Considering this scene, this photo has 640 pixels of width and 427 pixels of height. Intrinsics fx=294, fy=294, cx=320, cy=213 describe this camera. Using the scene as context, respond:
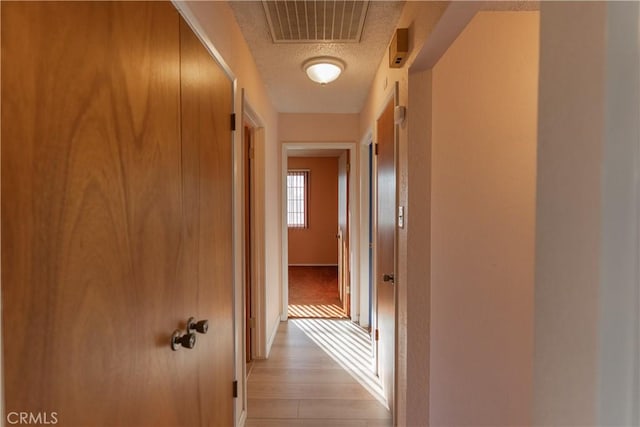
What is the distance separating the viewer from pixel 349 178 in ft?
11.2

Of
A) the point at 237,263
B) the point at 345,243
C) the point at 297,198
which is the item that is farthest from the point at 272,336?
the point at 297,198

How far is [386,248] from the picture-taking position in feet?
6.68

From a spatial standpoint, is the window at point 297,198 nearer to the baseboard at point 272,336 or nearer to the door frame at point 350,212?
→ the door frame at point 350,212

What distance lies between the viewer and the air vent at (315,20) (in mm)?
1523

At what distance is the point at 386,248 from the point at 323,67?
4.41 ft

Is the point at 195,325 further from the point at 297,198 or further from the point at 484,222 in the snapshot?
the point at 297,198

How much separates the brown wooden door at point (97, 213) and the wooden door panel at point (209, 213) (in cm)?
3

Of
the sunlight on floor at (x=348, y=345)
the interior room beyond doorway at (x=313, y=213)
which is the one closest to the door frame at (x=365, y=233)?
the sunlight on floor at (x=348, y=345)

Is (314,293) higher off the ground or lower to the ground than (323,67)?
lower

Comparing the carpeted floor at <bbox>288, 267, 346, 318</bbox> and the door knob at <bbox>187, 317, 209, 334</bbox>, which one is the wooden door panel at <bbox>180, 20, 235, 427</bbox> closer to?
the door knob at <bbox>187, 317, 209, 334</bbox>

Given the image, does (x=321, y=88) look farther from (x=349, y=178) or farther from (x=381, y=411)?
(x=381, y=411)

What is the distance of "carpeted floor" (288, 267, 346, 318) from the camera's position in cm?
371

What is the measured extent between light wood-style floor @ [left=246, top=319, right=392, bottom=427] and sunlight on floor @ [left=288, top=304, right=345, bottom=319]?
531 millimetres

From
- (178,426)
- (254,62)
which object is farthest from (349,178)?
(178,426)
